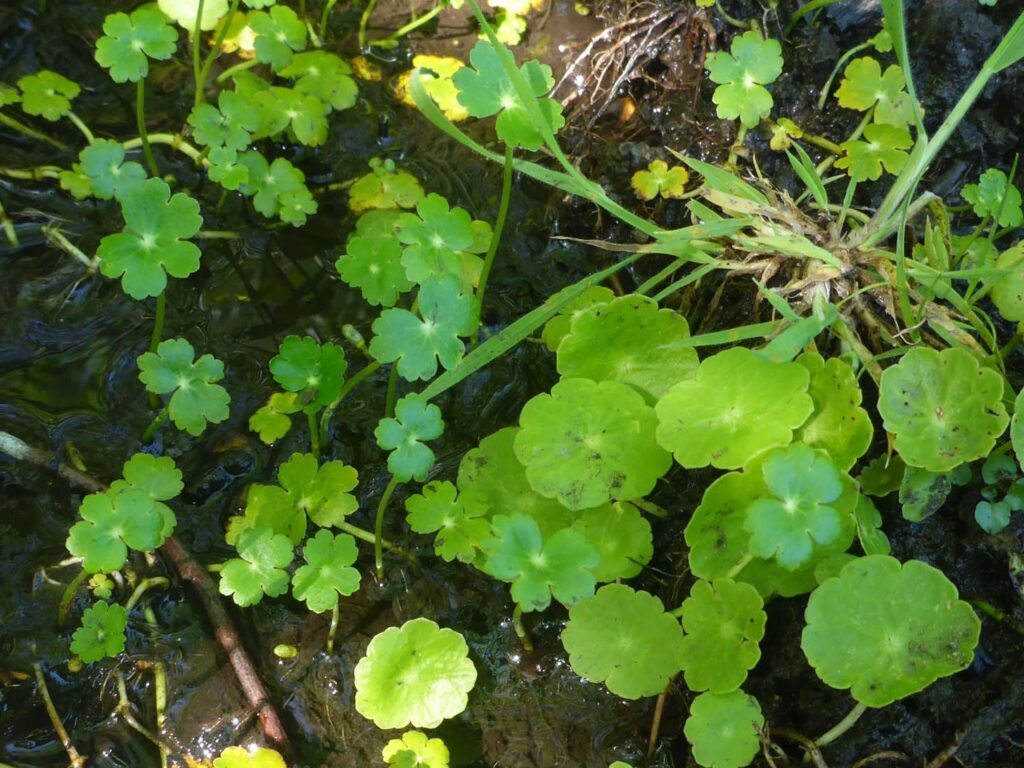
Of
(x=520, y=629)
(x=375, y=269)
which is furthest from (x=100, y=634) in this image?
(x=375, y=269)

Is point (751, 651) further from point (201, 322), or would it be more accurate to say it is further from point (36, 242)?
point (36, 242)

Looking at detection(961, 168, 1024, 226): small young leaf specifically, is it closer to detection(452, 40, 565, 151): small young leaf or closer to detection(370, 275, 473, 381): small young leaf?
detection(452, 40, 565, 151): small young leaf

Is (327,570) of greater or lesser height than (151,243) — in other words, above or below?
below

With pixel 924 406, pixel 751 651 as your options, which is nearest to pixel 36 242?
pixel 751 651

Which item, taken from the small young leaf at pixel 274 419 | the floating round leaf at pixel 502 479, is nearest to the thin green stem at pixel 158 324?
the small young leaf at pixel 274 419

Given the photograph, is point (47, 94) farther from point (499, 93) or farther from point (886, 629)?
point (886, 629)

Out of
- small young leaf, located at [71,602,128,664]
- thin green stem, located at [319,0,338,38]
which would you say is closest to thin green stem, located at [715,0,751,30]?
thin green stem, located at [319,0,338,38]
